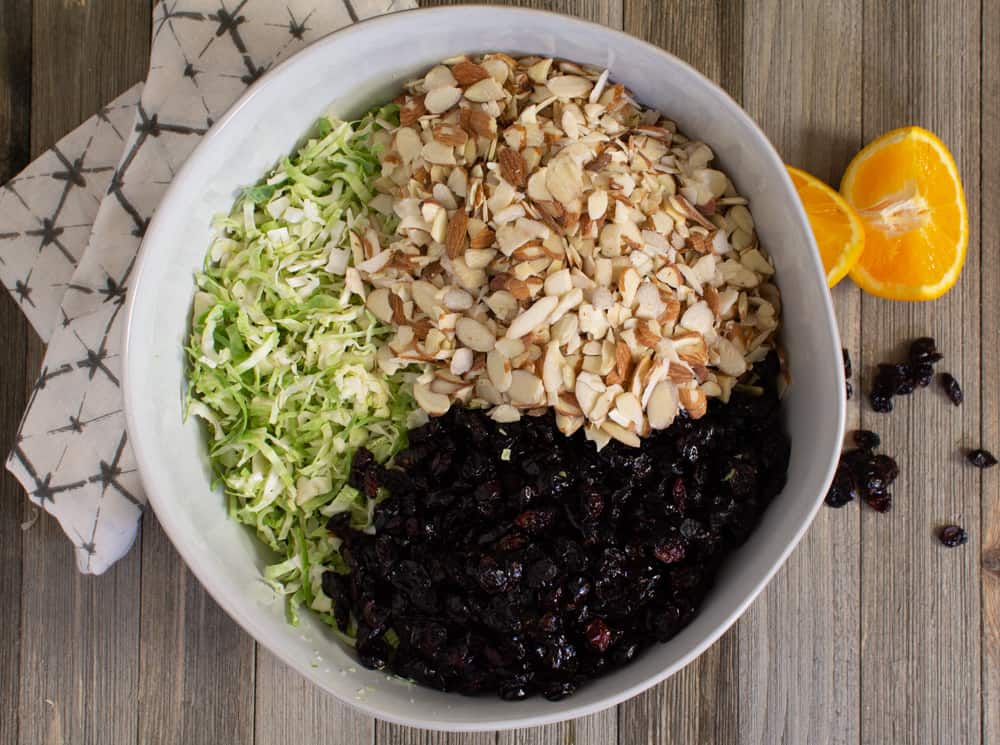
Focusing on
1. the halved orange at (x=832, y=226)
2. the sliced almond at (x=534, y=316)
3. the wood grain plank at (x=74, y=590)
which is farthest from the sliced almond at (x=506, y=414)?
the wood grain plank at (x=74, y=590)

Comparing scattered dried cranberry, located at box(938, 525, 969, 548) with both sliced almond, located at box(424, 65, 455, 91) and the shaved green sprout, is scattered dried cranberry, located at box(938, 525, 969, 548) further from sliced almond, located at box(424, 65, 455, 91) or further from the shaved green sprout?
sliced almond, located at box(424, 65, 455, 91)

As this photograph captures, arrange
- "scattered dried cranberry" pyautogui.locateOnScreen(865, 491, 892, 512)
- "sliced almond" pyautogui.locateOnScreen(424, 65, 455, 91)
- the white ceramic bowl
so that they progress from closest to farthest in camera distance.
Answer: the white ceramic bowl → "sliced almond" pyautogui.locateOnScreen(424, 65, 455, 91) → "scattered dried cranberry" pyautogui.locateOnScreen(865, 491, 892, 512)

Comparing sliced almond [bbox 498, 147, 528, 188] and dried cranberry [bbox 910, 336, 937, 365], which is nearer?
sliced almond [bbox 498, 147, 528, 188]

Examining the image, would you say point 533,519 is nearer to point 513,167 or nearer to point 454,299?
point 454,299

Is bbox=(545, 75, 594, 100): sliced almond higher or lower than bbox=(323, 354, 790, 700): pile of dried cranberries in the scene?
higher

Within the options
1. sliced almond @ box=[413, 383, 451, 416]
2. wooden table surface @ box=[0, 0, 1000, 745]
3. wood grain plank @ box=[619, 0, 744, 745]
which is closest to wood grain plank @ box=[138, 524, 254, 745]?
wooden table surface @ box=[0, 0, 1000, 745]

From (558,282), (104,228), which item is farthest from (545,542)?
(104,228)

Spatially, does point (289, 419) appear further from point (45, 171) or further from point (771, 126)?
point (771, 126)

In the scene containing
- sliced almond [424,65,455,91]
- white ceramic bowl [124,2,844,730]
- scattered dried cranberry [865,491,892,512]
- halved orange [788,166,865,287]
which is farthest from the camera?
scattered dried cranberry [865,491,892,512]
